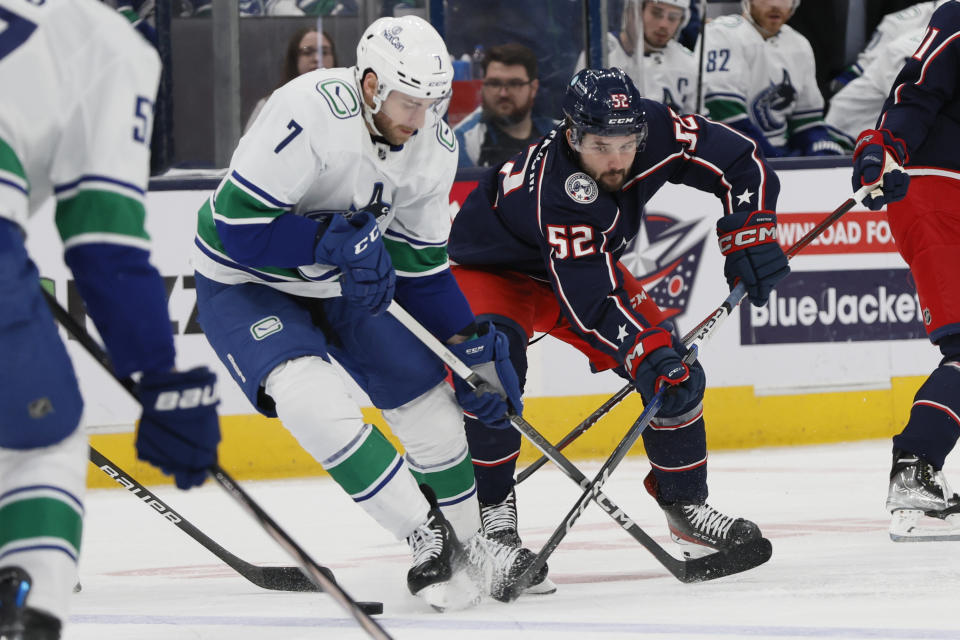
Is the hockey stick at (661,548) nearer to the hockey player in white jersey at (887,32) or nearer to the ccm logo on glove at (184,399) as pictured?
the ccm logo on glove at (184,399)

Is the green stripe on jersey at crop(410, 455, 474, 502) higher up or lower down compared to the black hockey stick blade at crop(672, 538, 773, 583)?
higher up

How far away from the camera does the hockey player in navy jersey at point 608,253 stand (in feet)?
9.51

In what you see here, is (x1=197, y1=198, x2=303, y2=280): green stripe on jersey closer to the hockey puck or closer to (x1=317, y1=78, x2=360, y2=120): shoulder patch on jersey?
(x1=317, y1=78, x2=360, y2=120): shoulder patch on jersey

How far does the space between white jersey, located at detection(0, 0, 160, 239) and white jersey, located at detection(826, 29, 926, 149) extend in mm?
4964

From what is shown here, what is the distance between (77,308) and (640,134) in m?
2.29

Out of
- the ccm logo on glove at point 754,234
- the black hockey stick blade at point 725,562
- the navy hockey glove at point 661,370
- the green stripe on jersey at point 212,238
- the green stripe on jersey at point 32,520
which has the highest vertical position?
the green stripe on jersey at point 32,520

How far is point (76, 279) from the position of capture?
1561 mm

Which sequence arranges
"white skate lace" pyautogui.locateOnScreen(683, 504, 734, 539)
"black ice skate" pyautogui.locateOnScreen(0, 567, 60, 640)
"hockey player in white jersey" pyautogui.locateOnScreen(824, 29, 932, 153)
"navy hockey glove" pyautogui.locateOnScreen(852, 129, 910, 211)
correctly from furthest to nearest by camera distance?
"hockey player in white jersey" pyautogui.locateOnScreen(824, 29, 932, 153)
"navy hockey glove" pyautogui.locateOnScreen(852, 129, 910, 211)
"white skate lace" pyautogui.locateOnScreen(683, 504, 734, 539)
"black ice skate" pyautogui.locateOnScreen(0, 567, 60, 640)

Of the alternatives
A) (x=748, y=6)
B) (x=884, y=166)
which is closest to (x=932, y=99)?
(x=884, y=166)

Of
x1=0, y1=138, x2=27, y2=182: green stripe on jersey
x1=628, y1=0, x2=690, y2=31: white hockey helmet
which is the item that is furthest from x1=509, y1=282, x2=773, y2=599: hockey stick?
x1=628, y1=0, x2=690, y2=31: white hockey helmet

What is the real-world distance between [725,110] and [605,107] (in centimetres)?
301

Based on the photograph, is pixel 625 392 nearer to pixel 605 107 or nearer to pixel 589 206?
pixel 589 206

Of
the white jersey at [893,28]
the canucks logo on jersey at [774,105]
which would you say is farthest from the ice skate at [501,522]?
the white jersey at [893,28]

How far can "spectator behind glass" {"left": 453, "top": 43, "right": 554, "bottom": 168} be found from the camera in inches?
200
